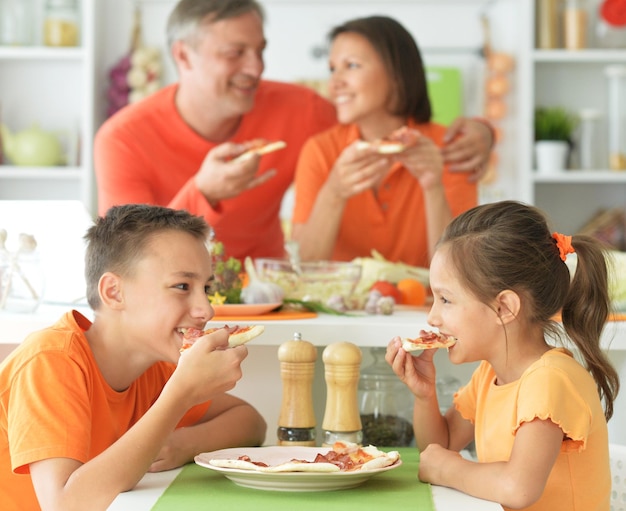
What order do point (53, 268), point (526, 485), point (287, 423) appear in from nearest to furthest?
point (526, 485)
point (287, 423)
point (53, 268)

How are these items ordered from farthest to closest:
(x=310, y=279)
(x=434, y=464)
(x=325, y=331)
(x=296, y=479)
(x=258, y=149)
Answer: (x=258, y=149) → (x=310, y=279) → (x=325, y=331) → (x=434, y=464) → (x=296, y=479)

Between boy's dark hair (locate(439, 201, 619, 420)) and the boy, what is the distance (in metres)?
0.36

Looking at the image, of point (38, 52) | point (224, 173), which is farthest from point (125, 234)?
point (38, 52)

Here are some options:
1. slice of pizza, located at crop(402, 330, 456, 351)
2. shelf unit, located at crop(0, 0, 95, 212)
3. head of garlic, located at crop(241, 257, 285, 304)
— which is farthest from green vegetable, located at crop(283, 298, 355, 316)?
shelf unit, located at crop(0, 0, 95, 212)

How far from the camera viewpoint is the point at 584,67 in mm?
4457

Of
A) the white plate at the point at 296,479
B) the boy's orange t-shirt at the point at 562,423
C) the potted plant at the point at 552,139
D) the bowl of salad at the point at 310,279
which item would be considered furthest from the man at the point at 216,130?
the white plate at the point at 296,479

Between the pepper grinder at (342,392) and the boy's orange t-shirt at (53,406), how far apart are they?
338 millimetres

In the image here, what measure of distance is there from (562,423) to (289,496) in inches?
14.9

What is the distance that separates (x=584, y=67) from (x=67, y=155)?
2.43 m

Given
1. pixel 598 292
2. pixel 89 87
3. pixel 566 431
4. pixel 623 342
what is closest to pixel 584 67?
pixel 89 87

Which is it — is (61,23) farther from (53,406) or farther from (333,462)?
(333,462)

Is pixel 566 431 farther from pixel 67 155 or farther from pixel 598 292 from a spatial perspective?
pixel 67 155

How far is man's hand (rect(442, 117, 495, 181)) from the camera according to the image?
9.73 ft

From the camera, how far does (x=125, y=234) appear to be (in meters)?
1.52
